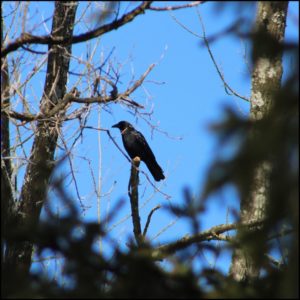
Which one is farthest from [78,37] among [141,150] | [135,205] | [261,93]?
[141,150]

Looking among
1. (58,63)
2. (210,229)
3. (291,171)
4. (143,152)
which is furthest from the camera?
(143,152)

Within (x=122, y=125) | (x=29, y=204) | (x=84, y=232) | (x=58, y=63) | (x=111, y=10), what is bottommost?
(x=84, y=232)

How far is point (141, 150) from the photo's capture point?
9.54 meters

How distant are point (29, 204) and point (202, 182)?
12.7 ft

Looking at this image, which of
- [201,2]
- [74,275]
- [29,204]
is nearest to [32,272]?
[74,275]

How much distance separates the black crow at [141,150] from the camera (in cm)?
952

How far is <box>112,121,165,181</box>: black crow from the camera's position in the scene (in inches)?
375

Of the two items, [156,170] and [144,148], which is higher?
[144,148]

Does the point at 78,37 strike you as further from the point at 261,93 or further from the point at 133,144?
the point at 133,144

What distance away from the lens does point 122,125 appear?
10.1 meters

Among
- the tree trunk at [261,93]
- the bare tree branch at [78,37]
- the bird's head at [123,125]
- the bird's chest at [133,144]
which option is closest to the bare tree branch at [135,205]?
the tree trunk at [261,93]

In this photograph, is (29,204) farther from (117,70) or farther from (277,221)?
(277,221)

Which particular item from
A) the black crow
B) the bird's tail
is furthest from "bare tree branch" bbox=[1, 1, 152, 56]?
the bird's tail

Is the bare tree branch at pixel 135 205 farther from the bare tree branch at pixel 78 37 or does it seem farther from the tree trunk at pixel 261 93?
the bare tree branch at pixel 78 37
